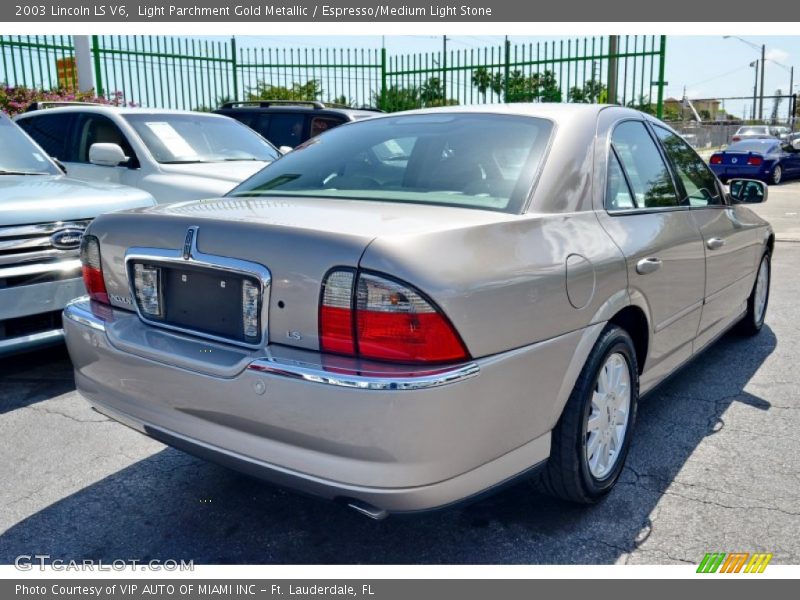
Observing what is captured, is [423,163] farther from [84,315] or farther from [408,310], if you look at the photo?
[84,315]

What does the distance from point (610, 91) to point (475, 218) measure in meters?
11.0

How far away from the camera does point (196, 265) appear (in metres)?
2.49

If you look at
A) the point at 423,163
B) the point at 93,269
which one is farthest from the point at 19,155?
the point at 423,163

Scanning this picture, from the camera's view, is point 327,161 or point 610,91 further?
point 610,91

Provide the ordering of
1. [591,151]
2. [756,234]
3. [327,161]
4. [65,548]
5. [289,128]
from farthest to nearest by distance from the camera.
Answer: [289,128]
[756,234]
[327,161]
[591,151]
[65,548]

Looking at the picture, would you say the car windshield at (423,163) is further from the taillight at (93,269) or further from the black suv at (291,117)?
the black suv at (291,117)

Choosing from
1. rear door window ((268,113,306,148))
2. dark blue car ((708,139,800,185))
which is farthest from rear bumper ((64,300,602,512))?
dark blue car ((708,139,800,185))

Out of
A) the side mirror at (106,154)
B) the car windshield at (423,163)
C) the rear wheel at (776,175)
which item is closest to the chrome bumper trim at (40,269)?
the car windshield at (423,163)

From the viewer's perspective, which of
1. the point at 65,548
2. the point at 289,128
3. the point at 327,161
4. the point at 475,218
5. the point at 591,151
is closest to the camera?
the point at 475,218

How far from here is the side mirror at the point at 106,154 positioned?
617cm

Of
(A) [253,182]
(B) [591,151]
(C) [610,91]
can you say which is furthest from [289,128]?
(B) [591,151]

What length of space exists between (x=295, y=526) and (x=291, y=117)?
7620mm

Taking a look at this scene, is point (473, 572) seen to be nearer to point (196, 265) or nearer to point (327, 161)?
point (196, 265)

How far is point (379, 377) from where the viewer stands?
6.93 ft
